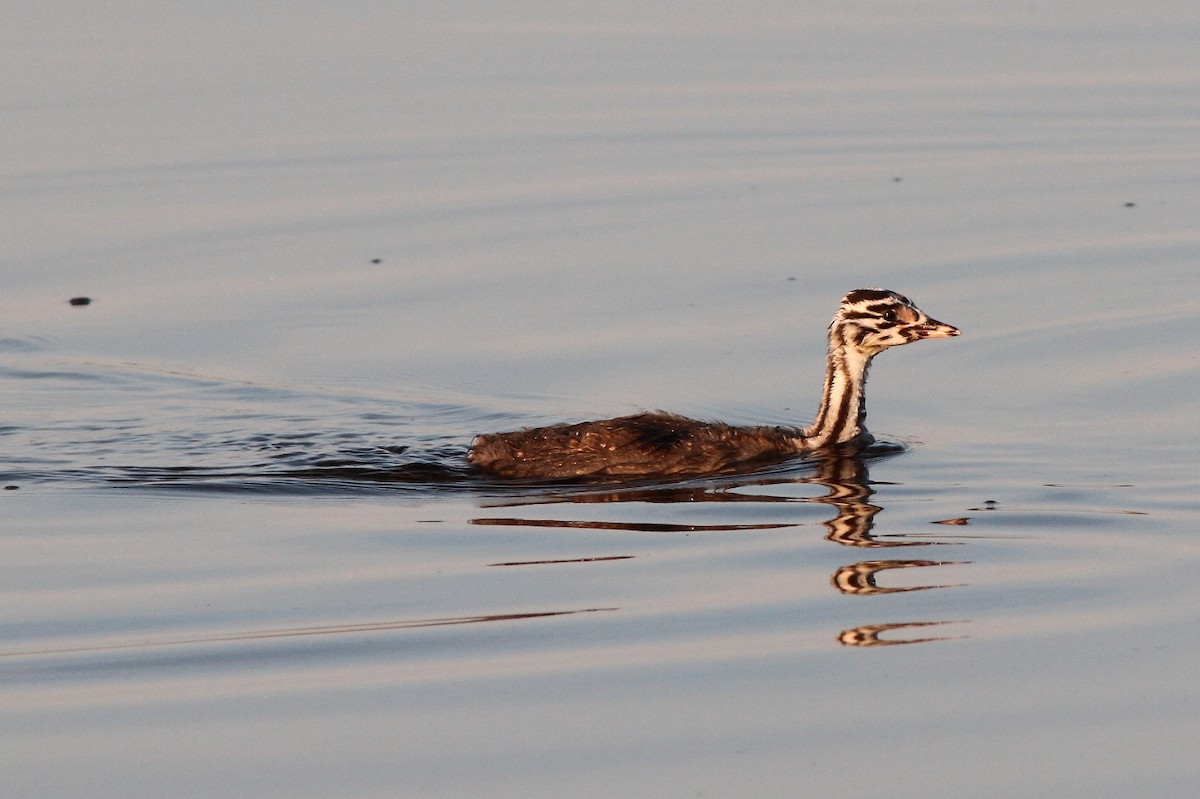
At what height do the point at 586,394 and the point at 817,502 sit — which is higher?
the point at 586,394

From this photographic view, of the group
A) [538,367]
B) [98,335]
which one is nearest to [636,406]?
[538,367]

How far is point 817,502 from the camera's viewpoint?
12820 millimetres

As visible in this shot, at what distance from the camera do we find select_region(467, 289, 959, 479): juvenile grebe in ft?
43.8

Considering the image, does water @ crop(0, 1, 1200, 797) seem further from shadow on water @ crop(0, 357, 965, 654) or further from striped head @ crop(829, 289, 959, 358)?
striped head @ crop(829, 289, 959, 358)

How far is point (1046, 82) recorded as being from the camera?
2580 cm

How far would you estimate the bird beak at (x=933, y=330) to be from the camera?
14.1 metres

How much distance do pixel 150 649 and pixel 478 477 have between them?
13.9ft

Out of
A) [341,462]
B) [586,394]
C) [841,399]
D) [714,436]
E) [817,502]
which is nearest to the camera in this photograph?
[817,502]

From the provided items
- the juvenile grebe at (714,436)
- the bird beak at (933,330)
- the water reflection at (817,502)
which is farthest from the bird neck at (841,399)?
the bird beak at (933,330)

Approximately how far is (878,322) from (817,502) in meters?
1.84

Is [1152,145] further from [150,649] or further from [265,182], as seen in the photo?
[150,649]

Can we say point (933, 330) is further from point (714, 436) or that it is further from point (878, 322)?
point (714, 436)

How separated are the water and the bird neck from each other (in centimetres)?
39

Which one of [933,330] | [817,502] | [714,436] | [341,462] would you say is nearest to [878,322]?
[933,330]
